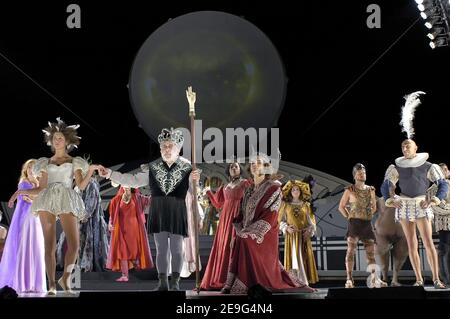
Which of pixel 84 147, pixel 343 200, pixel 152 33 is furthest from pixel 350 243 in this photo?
pixel 152 33

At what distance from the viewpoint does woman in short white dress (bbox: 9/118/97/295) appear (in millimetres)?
6242

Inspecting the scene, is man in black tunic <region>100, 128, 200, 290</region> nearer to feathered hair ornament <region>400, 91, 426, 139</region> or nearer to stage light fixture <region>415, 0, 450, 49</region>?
feathered hair ornament <region>400, 91, 426, 139</region>

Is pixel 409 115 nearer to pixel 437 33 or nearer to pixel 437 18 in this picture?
pixel 437 33

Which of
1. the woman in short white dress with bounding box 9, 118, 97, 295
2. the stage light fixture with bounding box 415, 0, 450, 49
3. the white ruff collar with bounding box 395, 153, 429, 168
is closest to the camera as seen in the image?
the woman in short white dress with bounding box 9, 118, 97, 295

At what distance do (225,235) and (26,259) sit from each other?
181 cm

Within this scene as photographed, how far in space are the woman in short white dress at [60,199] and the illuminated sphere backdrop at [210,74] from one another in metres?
5.69

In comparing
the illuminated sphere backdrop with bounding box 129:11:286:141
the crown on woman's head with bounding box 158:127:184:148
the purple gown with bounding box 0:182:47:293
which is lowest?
the purple gown with bounding box 0:182:47:293

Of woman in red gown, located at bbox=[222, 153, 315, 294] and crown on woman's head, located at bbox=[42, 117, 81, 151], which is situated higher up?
crown on woman's head, located at bbox=[42, 117, 81, 151]

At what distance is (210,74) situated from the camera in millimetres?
12086

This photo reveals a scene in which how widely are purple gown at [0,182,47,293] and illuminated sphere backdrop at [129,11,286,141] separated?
5541mm

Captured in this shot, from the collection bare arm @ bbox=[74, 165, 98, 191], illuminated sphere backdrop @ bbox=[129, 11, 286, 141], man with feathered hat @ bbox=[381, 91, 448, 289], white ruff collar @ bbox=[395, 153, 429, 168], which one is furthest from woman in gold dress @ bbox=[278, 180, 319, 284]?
illuminated sphere backdrop @ bbox=[129, 11, 286, 141]

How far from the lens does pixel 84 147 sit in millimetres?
10828

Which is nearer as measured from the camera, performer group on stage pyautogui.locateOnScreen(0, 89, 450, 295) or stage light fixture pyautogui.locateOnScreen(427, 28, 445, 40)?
performer group on stage pyautogui.locateOnScreen(0, 89, 450, 295)
